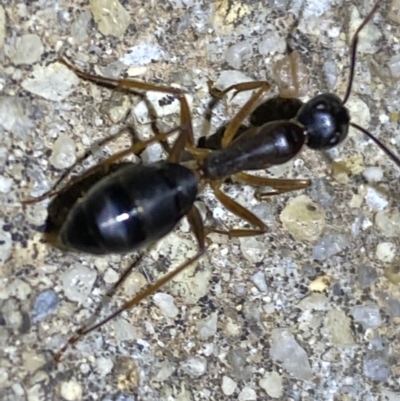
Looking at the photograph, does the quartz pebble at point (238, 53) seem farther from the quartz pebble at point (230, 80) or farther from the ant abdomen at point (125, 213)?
the ant abdomen at point (125, 213)

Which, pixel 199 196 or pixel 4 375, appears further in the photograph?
pixel 199 196

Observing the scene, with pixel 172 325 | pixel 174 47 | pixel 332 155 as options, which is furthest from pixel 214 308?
pixel 174 47

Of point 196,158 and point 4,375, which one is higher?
point 196,158

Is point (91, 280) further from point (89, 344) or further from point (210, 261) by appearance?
point (210, 261)

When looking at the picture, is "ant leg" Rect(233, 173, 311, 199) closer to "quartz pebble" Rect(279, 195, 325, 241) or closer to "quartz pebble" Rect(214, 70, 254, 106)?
"quartz pebble" Rect(279, 195, 325, 241)

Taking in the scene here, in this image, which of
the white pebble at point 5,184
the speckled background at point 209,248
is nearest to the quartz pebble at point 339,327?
the speckled background at point 209,248

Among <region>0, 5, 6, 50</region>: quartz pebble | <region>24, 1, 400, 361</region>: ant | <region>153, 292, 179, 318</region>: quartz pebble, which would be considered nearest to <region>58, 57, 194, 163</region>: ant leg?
<region>24, 1, 400, 361</region>: ant

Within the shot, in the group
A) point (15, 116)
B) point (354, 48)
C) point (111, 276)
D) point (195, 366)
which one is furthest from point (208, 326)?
point (354, 48)
